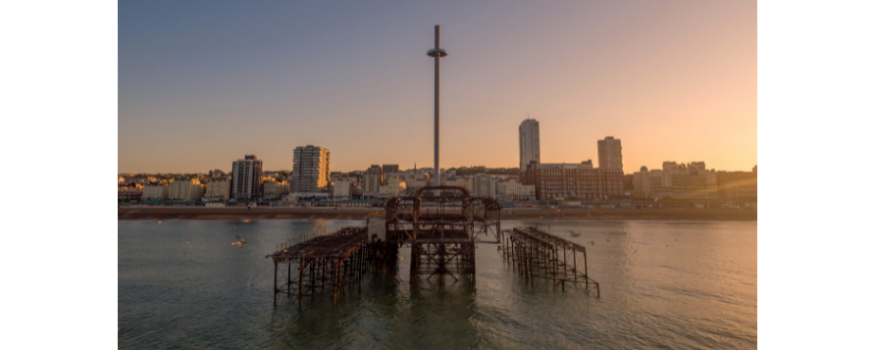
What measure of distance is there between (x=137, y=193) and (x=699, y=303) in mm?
224816

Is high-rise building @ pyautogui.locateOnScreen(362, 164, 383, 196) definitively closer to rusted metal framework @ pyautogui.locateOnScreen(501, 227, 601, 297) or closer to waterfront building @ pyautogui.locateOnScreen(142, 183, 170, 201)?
waterfront building @ pyautogui.locateOnScreen(142, 183, 170, 201)

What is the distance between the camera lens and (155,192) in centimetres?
17812

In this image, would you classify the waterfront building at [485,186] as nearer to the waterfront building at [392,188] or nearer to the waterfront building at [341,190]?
the waterfront building at [392,188]

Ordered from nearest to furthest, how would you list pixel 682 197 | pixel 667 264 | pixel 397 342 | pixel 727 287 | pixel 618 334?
pixel 397 342, pixel 618 334, pixel 727 287, pixel 667 264, pixel 682 197

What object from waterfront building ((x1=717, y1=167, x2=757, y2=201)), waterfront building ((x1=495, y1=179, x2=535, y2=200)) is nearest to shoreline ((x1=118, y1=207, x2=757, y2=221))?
waterfront building ((x1=717, y1=167, x2=757, y2=201))

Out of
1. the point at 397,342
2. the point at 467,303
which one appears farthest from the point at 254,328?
the point at 467,303

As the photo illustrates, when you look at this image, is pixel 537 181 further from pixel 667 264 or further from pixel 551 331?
pixel 551 331

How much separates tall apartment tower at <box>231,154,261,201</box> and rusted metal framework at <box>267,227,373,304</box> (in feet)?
556

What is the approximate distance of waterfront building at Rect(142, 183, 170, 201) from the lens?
176 meters

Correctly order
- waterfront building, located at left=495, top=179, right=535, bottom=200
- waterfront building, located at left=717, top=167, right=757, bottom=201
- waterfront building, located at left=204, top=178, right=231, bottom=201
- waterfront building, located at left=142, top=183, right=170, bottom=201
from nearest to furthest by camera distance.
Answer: waterfront building, located at left=717, top=167, right=757, bottom=201 → waterfront building, located at left=142, top=183, right=170, bottom=201 → waterfront building, located at left=495, top=179, right=535, bottom=200 → waterfront building, located at left=204, top=178, right=231, bottom=201

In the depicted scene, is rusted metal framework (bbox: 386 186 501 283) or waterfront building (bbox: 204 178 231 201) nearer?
rusted metal framework (bbox: 386 186 501 283)

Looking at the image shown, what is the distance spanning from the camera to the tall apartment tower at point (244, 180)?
189m

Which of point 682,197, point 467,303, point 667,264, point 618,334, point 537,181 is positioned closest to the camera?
point 618,334

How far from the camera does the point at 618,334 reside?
20625mm
